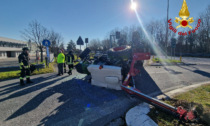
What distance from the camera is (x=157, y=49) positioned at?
4247 cm

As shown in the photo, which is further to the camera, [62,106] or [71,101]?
[71,101]

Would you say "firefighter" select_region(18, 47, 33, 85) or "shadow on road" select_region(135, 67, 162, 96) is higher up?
"firefighter" select_region(18, 47, 33, 85)

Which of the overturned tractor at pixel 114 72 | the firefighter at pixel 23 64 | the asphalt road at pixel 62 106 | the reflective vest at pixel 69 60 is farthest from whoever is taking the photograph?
the reflective vest at pixel 69 60

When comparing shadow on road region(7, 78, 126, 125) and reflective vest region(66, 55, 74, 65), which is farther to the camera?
reflective vest region(66, 55, 74, 65)

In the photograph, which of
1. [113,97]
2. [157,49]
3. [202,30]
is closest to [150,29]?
[157,49]

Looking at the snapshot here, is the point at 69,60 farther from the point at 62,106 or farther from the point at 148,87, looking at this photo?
the point at 148,87

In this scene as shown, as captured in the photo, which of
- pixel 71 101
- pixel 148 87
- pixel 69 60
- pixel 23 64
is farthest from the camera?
pixel 69 60

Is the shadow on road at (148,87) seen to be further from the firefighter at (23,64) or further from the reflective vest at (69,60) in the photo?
the firefighter at (23,64)

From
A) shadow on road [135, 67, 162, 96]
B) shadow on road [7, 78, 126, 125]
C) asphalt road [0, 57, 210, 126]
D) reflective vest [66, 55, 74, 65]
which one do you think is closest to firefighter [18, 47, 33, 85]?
asphalt road [0, 57, 210, 126]

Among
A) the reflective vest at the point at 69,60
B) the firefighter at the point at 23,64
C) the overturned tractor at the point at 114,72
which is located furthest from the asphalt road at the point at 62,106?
the reflective vest at the point at 69,60

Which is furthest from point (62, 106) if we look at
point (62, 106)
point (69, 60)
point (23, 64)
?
point (69, 60)

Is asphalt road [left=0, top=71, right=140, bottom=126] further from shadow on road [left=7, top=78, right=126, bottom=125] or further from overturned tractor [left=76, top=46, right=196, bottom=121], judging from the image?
overturned tractor [left=76, top=46, right=196, bottom=121]

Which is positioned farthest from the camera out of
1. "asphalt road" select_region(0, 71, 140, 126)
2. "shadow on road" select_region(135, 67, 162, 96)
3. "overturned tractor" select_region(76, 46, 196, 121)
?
"shadow on road" select_region(135, 67, 162, 96)

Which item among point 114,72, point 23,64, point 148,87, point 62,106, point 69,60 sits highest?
point 69,60
